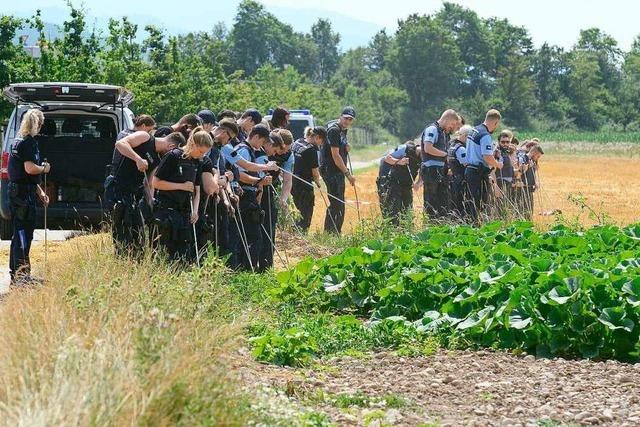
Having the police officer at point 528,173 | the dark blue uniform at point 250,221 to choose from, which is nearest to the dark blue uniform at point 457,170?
the police officer at point 528,173

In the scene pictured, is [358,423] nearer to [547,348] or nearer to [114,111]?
[547,348]

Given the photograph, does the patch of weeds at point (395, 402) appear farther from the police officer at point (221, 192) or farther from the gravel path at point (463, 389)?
the police officer at point (221, 192)

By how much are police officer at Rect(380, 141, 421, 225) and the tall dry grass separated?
11.8 metres

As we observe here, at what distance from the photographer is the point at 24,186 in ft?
43.7

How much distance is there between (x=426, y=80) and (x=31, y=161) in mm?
136089

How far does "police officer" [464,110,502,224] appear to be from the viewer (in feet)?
60.6

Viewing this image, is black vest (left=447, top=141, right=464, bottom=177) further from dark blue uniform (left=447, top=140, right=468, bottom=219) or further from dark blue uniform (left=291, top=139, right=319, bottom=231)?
dark blue uniform (left=291, top=139, right=319, bottom=231)

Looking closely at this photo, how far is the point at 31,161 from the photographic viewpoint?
13.2 meters

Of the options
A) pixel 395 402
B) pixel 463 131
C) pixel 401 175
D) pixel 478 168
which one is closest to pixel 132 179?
A: pixel 395 402

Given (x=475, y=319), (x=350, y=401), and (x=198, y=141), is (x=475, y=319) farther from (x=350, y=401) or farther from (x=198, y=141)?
(x=198, y=141)

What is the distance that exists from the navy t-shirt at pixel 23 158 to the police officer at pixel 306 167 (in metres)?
5.75

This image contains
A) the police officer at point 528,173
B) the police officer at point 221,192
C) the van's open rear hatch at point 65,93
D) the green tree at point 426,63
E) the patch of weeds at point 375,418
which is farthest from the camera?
the green tree at point 426,63

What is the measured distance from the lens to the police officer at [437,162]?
19250 mm

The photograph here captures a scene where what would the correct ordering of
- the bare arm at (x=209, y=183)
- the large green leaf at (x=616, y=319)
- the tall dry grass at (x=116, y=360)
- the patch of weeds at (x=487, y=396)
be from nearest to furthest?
the tall dry grass at (x=116, y=360), the patch of weeds at (x=487, y=396), the large green leaf at (x=616, y=319), the bare arm at (x=209, y=183)
